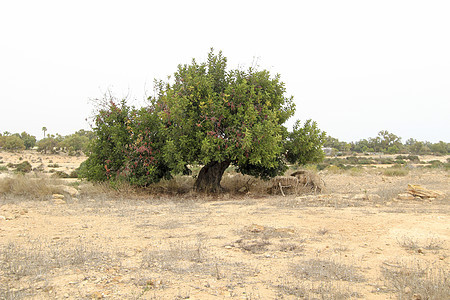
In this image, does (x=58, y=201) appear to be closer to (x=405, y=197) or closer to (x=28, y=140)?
(x=405, y=197)

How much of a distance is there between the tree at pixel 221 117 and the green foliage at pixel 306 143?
0.42 m

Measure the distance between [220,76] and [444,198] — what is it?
8.66 m

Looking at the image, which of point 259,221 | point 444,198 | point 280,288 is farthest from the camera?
point 444,198

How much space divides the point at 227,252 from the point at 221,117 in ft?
24.0

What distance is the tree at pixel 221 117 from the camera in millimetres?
12188

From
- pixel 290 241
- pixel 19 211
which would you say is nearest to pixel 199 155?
pixel 19 211

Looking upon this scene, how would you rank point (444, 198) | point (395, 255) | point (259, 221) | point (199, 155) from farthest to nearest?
point (199, 155), point (444, 198), point (259, 221), point (395, 255)

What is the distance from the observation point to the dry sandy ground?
4.25 metres

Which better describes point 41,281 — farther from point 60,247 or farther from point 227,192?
point 227,192

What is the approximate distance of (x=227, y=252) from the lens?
587cm

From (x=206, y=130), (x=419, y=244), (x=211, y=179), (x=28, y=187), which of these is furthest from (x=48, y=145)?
(x=419, y=244)

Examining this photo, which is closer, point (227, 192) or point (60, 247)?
point (60, 247)

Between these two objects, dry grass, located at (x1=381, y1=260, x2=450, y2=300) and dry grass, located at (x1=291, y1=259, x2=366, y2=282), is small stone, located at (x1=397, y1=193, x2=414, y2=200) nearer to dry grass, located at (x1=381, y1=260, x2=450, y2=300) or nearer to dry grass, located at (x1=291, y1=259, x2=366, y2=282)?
dry grass, located at (x1=381, y1=260, x2=450, y2=300)

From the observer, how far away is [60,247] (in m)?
6.12
